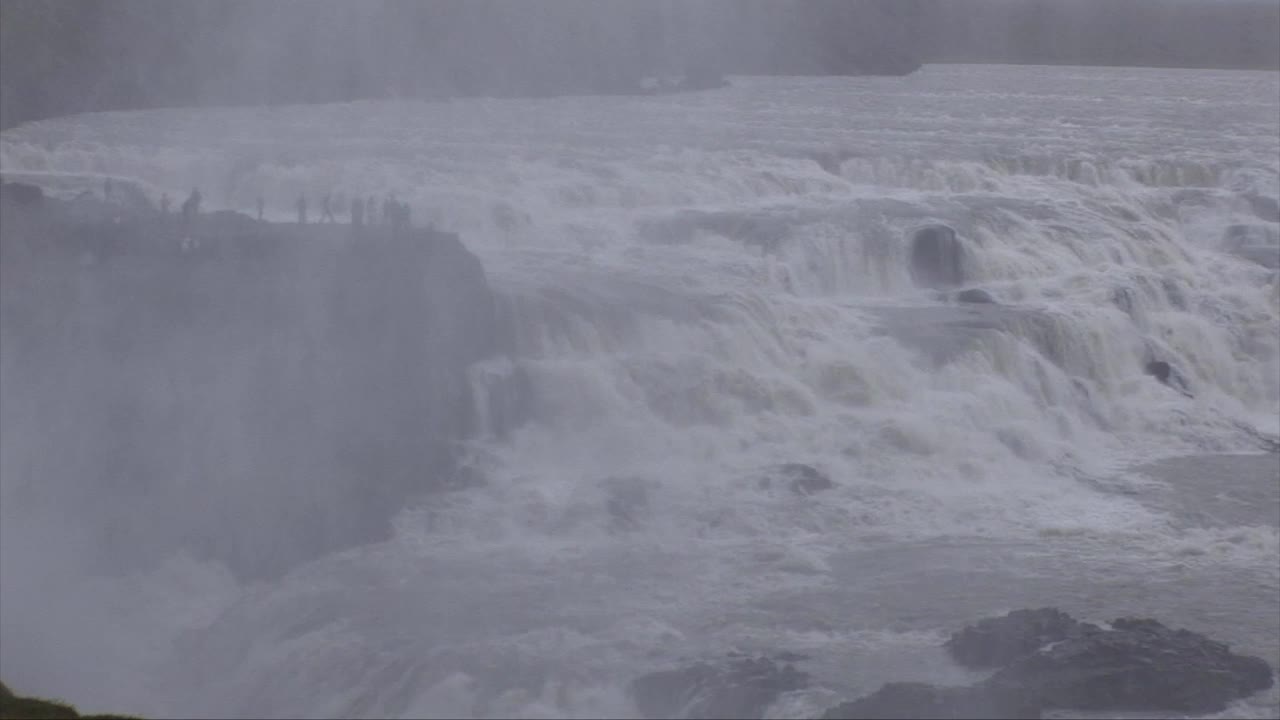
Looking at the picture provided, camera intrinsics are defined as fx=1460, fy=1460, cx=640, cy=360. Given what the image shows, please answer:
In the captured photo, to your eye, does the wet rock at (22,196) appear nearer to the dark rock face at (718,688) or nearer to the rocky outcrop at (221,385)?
the rocky outcrop at (221,385)

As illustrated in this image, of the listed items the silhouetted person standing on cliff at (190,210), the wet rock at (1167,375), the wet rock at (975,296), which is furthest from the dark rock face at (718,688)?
the wet rock at (975,296)

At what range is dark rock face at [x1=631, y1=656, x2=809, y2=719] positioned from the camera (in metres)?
3.93

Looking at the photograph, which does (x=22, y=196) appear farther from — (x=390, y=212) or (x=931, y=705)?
(x=931, y=705)

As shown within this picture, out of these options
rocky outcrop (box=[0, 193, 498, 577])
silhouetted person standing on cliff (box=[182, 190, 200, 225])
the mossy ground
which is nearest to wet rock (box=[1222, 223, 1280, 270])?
rocky outcrop (box=[0, 193, 498, 577])

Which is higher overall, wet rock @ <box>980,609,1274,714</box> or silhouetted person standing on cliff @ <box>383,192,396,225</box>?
silhouetted person standing on cliff @ <box>383,192,396,225</box>

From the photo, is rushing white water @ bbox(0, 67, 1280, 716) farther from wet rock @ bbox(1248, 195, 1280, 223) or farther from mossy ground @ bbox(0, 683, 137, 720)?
mossy ground @ bbox(0, 683, 137, 720)

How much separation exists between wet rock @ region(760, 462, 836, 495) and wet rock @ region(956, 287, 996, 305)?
104 inches

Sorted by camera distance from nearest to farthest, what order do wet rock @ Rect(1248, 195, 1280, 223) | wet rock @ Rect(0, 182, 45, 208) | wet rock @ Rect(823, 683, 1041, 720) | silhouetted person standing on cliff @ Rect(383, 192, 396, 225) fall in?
wet rock @ Rect(823, 683, 1041, 720) < wet rock @ Rect(0, 182, 45, 208) < silhouetted person standing on cliff @ Rect(383, 192, 396, 225) < wet rock @ Rect(1248, 195, 1280, 223)

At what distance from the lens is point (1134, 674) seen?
161 inches

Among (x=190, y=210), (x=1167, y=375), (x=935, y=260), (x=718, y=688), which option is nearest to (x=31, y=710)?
(x=718, y=688)

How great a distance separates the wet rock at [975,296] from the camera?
8266 millimetres

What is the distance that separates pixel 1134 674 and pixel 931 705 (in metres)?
0.65

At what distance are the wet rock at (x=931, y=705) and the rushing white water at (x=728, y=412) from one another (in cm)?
16

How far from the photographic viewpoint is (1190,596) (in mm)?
4859
